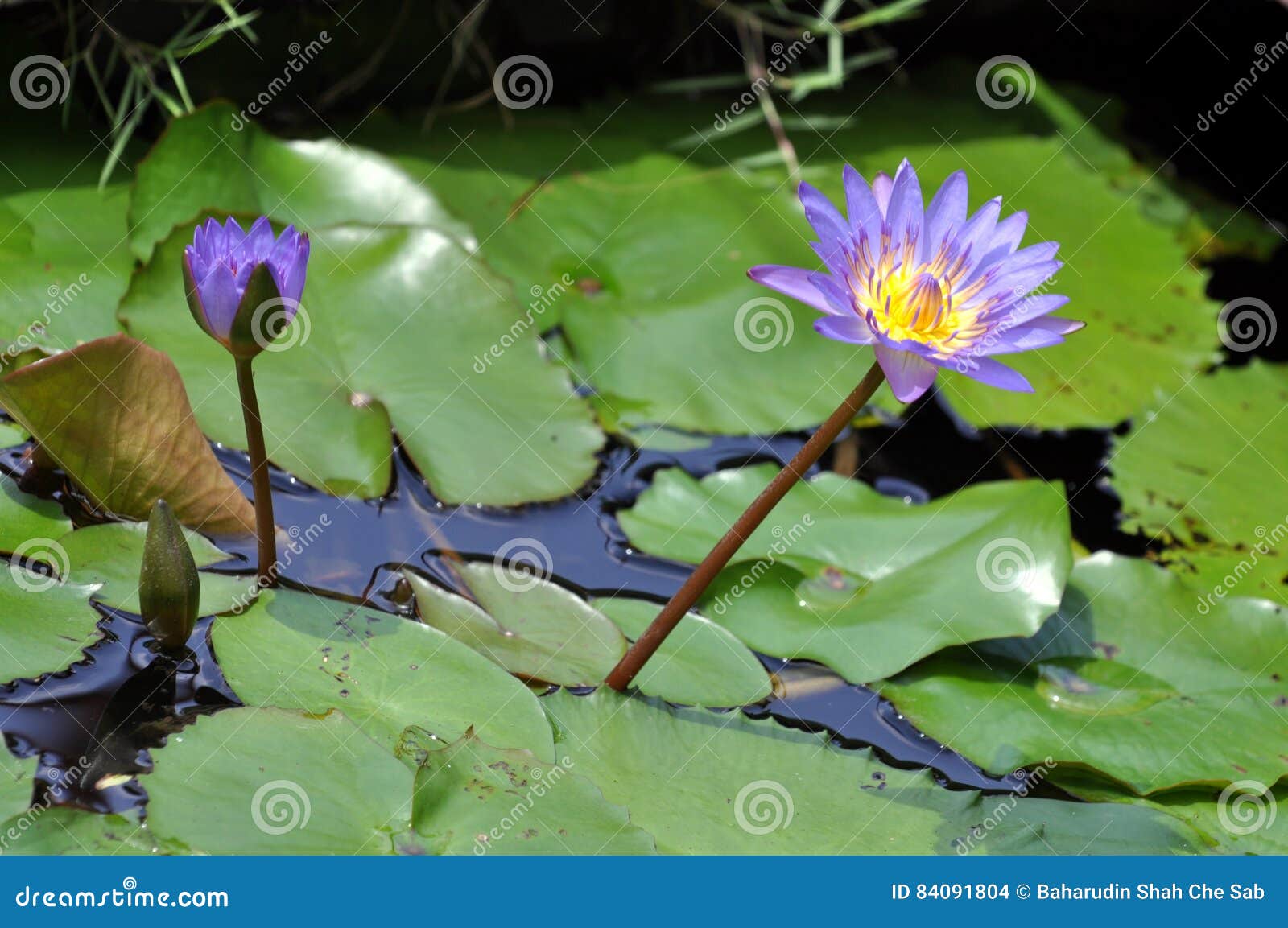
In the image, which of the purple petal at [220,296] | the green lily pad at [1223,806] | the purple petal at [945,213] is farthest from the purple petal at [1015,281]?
the purple petal at [220,296]

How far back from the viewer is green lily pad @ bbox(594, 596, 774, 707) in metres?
1.92

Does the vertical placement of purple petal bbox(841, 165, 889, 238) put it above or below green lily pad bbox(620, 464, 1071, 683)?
above

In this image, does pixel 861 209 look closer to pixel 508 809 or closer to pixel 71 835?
pixel 508 809

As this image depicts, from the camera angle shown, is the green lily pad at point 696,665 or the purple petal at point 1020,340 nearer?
the purple petal at point 1020,340

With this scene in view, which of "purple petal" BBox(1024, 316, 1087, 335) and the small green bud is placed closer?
"purple petal" BBox(1024, 316, 1087, 335)

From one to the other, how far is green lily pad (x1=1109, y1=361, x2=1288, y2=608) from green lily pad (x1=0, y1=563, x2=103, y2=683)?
2.10 m

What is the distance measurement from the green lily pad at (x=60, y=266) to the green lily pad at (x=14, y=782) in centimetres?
81

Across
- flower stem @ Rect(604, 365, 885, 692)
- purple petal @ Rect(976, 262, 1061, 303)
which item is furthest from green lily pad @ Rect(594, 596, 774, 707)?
purple petal @ Rect(976, 262, 1061, 303)

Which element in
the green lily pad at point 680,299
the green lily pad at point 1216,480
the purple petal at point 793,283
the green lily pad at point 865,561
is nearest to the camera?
the purple petal at point 793,283

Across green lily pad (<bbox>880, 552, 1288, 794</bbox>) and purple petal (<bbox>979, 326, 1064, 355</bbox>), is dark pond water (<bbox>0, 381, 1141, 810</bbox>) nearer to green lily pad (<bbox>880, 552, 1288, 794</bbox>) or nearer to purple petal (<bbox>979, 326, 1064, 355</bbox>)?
green lily pad (<bbox>880, 552, 1288, 794</bbox>)

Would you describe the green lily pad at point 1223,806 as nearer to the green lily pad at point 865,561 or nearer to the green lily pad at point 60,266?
the green lily pad at point 865,561

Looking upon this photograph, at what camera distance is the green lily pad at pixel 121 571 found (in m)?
1.85

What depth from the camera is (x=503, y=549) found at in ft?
7.26

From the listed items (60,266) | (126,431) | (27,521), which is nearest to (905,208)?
(126,431)
